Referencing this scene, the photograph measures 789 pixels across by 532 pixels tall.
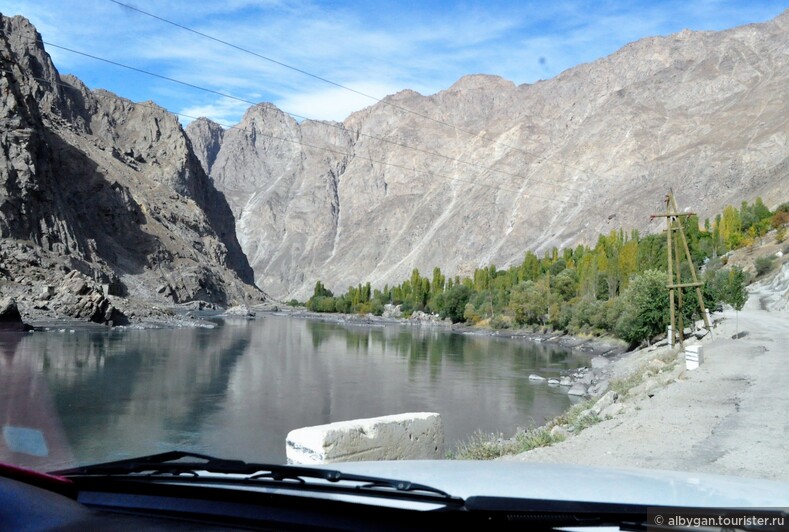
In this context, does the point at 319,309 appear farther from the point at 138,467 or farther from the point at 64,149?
the point at 138,467

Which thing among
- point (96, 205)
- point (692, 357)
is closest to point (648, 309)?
point (692, 357)

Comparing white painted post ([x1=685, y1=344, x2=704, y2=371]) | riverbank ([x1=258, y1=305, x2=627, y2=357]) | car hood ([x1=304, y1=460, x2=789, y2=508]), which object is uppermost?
car hood ([x1=304, y1=460, x2=789, y2=508])

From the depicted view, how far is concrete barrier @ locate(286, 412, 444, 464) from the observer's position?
5.86m

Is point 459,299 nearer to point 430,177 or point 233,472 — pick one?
point 233,472

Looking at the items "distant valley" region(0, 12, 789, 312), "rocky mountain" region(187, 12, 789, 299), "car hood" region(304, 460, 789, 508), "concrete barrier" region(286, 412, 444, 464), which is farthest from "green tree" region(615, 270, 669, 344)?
"rocky mountain" region(187, 12, 789, 299)

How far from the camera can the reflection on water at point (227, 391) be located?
14500 mm

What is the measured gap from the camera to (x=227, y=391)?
69.9 feet

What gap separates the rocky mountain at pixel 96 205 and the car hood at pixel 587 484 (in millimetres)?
43158

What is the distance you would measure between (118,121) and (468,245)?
66885 millimetres

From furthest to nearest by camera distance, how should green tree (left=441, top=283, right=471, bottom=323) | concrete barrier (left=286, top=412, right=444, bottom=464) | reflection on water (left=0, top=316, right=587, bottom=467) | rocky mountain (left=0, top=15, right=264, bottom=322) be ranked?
green tree (left=441, top=283, right=471, bottom=323)
rocky mountain (left=0, top=15, right=264, bottom=322)
reflection on water (left=0, top=316, right=587, bottom=467)
concrete barrier (left=286, top=412, right=444, bottom=464)

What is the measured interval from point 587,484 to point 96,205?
254 ft

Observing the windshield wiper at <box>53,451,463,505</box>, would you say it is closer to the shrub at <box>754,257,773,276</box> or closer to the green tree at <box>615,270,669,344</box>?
the green tree at <box>615,270,669,344</box>

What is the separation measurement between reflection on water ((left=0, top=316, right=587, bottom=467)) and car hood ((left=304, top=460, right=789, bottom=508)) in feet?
24.7

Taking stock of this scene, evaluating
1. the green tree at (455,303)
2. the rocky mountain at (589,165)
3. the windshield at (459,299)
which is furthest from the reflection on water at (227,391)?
the rocky mountain at (589,165)
